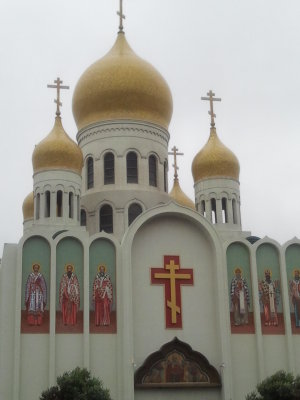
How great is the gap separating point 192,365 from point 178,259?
3.45 meters

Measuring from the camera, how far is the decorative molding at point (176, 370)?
878 inches

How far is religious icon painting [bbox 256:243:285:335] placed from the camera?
23.9 metres

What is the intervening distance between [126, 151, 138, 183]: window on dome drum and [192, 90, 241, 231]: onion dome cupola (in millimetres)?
2878

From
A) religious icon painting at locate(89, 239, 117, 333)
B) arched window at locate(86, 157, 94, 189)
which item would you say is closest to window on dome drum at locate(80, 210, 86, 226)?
arched window at locate(86, 157, 94, 189)

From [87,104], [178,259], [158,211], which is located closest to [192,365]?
[178,259]

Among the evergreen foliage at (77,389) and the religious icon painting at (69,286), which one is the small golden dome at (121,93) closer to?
the religious icon painting at (69,286)

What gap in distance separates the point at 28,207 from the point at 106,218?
807cm

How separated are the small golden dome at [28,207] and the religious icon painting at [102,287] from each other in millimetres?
12495

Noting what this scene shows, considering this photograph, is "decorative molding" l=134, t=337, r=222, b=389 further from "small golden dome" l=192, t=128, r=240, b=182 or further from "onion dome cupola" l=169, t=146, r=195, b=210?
"onion dome cupola" l=169, t=146, r=195, b=210

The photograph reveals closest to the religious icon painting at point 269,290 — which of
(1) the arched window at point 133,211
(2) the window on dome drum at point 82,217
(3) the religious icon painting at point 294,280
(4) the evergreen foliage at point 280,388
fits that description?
(3) the religious icon painting at point 294,280

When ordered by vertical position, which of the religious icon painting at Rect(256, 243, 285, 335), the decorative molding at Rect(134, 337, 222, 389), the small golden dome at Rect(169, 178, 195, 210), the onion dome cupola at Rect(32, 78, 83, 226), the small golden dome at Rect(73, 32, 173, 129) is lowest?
the decorative molding at Rect(134, 337, 222, 389)

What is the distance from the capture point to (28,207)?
35469 millimetres

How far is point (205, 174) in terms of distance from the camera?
30625 mm

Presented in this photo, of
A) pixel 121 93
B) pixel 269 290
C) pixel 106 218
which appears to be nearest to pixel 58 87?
pixel 121 93
